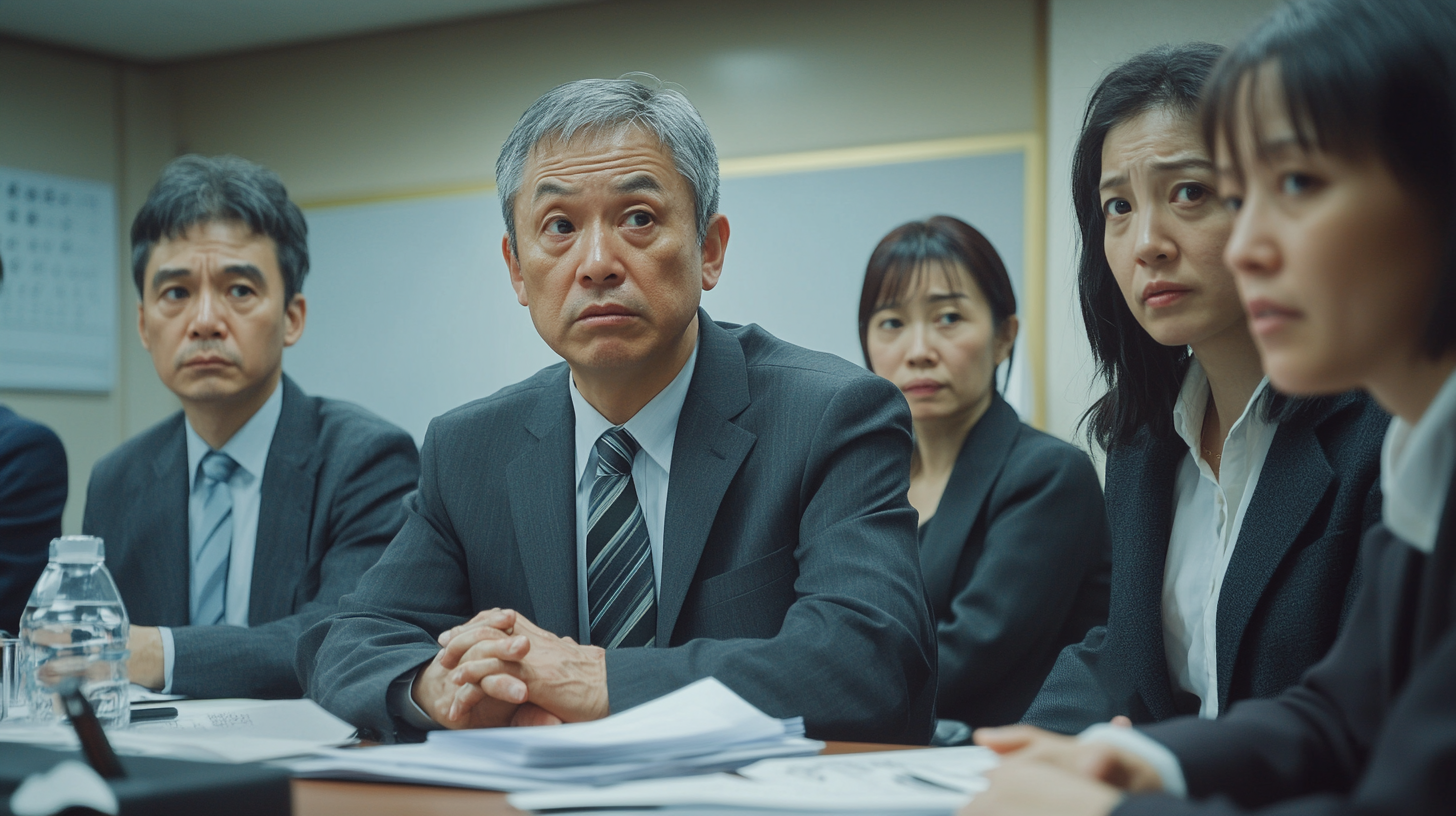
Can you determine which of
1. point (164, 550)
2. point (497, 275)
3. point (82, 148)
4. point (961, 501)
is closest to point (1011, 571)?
point (961, 501)

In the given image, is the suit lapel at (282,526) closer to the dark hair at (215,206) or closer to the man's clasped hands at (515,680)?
the dark hair at (215,206)

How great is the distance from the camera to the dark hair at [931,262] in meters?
2.90

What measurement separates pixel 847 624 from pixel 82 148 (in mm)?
4723

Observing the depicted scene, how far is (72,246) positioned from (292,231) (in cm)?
293

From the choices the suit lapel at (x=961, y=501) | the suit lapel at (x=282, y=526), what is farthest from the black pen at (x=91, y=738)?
the suit lapel at (x=961, y=501)

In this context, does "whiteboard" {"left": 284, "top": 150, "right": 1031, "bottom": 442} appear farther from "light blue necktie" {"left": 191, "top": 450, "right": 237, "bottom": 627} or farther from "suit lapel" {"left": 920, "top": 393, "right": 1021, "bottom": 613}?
"light blue necktie" {"left": 191, "top": 450, "right": 237, "bottom": 627}

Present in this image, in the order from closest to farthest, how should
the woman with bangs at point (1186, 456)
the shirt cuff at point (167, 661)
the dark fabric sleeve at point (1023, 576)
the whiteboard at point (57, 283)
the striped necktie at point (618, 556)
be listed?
1. the woman with bangs at point (1186, 456)
2. the striped necktie at point (618, 556)
3. the shirt cuff at point (167, 661)
4. the dark fabric sleeve at point (1023, 576)
5. the whiteboard at point (57, 283)

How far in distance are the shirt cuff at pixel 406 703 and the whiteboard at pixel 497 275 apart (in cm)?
254

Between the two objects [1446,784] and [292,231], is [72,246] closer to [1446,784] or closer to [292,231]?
[292,231]

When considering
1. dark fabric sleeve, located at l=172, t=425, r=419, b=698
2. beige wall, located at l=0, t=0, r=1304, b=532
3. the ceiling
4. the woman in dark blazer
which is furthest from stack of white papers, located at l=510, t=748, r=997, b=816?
the ceiling

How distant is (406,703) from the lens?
138 cm

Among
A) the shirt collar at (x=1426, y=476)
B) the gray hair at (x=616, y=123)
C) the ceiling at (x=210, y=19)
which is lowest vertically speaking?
the shirt collar at (x=1426, y=476)

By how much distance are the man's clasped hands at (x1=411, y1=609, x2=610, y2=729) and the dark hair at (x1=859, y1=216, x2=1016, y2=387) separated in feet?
5.83

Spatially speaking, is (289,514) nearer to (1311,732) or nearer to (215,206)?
(215,206)
